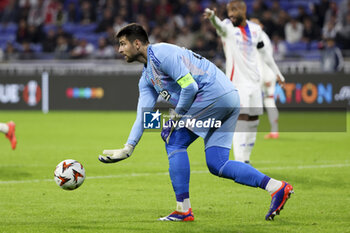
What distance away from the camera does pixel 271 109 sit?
14.4 m

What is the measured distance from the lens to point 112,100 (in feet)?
71.3

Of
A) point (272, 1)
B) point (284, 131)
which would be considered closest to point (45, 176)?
point (284, 131)

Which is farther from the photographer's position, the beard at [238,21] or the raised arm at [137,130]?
the beard at [238,21]

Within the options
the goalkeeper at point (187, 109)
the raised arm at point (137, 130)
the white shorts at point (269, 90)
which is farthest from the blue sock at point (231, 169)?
the white shorts at point (269, 90)

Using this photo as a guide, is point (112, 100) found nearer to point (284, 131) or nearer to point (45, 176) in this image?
point (284, 131)

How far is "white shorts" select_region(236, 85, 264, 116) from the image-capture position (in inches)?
374

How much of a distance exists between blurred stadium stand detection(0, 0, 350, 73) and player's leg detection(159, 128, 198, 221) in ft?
47.9

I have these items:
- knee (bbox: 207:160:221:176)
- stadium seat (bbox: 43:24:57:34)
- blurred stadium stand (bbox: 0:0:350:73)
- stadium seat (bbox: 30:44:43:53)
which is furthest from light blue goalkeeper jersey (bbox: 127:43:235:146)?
stadium seat (bbox: 43:24:57:34)

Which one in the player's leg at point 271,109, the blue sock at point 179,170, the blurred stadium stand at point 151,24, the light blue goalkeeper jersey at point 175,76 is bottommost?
the blurred stadium stand at point 151,24

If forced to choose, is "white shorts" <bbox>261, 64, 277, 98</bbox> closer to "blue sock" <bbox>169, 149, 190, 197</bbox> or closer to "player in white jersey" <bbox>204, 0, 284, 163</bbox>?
"player in white jersey" <bbox>204, 0, 284, 163</bbox>

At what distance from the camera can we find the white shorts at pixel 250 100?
9508 millimetres

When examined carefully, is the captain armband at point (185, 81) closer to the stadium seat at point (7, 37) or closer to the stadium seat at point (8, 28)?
the stadium seat at point (7, 37)

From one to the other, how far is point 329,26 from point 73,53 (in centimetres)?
847

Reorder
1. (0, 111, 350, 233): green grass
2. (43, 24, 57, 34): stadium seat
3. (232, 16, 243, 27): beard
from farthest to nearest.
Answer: (43, 24, 57, 34): stadium seat, (232, 16, 243, 27): beard, (0, 111, 350, 233): green grass
